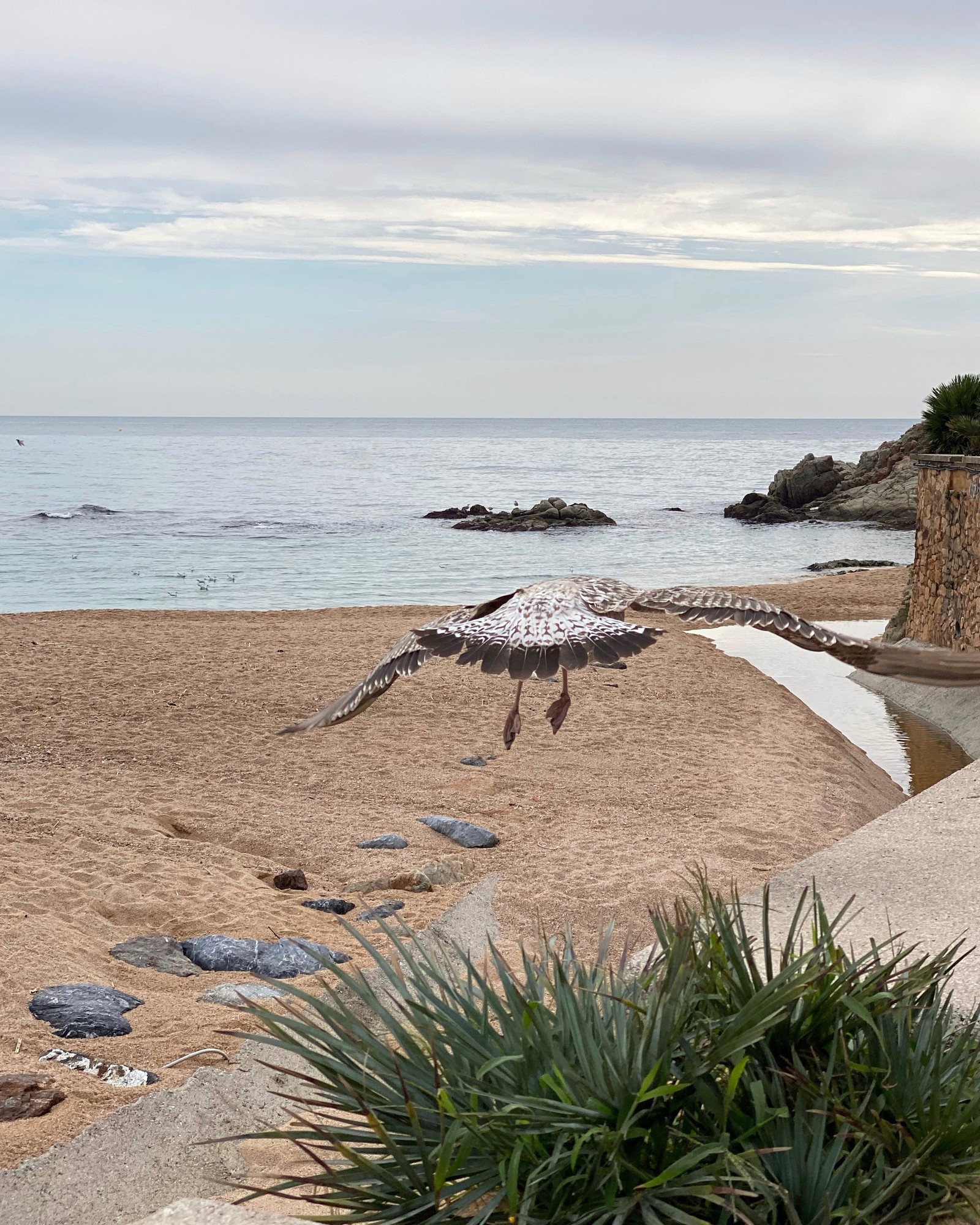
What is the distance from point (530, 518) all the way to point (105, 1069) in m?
44.8

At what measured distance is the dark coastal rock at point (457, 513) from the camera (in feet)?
169

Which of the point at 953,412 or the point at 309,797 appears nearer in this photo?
the point at 309,797

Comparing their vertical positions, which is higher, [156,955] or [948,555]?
[948,555]

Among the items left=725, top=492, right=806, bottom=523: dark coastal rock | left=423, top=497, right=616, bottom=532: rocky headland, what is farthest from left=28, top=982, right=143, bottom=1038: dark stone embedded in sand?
left=725, top=492, right=806, bottom=523: dark coastal rock

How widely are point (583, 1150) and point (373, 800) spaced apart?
7.54 metres

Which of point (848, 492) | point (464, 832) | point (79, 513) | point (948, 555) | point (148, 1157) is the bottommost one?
point (464, 832)

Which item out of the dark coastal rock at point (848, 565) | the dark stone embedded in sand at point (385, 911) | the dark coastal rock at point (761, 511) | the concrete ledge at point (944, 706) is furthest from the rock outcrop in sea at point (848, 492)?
the dark stone embedded in sand at point (385, 911)

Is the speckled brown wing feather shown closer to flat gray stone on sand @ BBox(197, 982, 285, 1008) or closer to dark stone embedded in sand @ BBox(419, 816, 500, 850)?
flat gray stone on sand @ BBox(197, 982, 285, 1008)

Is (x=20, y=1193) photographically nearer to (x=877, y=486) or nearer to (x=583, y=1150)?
(x=583, y=1150)

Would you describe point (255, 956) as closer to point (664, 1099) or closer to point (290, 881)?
point (290, 881)

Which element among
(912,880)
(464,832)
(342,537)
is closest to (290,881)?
(464,832)

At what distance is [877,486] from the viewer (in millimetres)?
51094

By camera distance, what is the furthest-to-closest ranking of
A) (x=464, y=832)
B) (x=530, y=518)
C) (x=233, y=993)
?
1. (x=530, y=518)
2. (x=464, y=832)
3. (x=233, y=993)

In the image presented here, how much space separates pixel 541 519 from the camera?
159 feet
